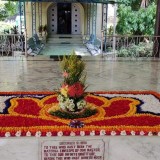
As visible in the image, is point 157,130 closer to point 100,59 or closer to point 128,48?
point 100,59

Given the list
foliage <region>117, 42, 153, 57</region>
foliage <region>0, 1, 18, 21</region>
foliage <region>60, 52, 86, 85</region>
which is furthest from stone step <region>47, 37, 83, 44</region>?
foliage <region>60, 52, 86, 85</region>

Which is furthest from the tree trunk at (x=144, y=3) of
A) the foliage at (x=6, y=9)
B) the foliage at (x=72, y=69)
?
the foliage at (x=72, y=69)

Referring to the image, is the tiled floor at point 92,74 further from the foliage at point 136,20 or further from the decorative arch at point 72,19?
the decorative arch at point 72,19

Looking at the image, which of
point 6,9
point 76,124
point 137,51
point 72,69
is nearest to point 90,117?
point 76,124

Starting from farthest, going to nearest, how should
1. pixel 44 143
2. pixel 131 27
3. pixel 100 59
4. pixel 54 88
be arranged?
pixel 131 27
pixel 100 59
pixel 54 88
pixel 44 143

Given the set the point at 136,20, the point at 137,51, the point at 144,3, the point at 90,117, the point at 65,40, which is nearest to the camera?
the point at 90,117

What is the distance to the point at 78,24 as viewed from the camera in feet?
61.0

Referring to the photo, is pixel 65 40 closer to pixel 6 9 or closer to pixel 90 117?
pixel 6 9

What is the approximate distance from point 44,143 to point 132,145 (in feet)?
3.08

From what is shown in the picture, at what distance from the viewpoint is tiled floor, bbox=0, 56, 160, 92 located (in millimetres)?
5492

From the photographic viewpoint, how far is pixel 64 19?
1864 centimetres

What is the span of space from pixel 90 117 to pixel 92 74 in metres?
2.98

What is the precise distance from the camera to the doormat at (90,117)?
324cm

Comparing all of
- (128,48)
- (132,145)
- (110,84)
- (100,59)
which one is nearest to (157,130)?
(132,145)
